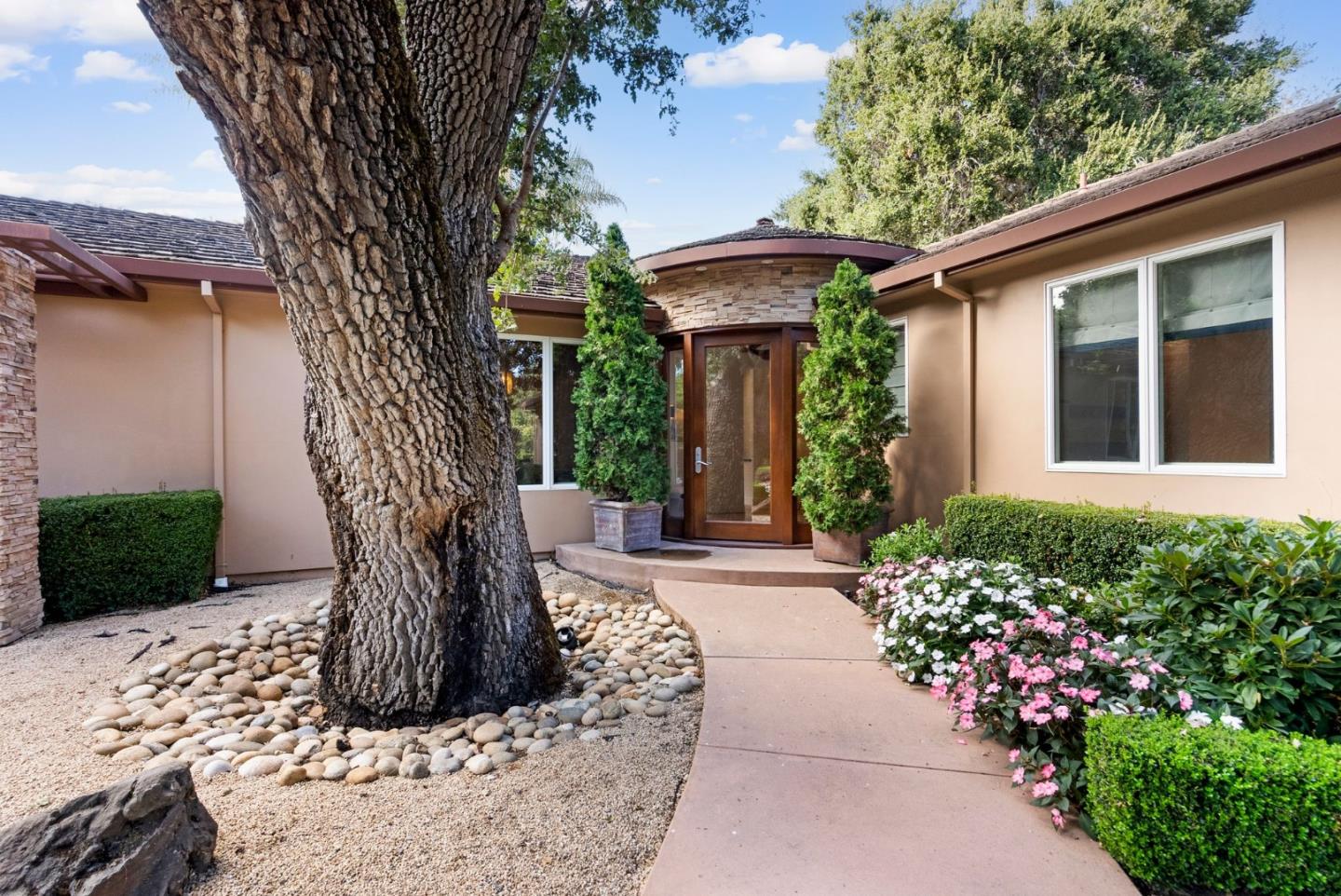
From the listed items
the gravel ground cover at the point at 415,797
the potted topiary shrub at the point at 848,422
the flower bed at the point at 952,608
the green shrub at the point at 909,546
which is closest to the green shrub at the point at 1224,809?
the flower bed at the point at 952,608

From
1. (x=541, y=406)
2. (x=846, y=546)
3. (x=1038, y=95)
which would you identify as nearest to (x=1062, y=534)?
(x=846, y=546)

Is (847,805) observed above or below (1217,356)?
below

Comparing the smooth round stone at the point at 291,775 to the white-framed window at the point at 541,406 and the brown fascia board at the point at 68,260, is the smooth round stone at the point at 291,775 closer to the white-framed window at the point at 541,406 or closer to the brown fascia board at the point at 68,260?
the brown fascia board at the point at 68,260

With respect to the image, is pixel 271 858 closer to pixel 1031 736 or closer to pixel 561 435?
pixel 1031 736

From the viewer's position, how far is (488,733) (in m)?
2.87

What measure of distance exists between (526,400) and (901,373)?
4155mm

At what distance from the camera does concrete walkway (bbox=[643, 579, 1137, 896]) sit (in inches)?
73.0

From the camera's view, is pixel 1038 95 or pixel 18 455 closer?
pixel 18 455

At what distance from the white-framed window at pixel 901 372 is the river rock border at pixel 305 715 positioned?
3615 mm

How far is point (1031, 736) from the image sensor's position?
94.0 inches

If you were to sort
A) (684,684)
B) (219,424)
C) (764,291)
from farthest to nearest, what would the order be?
1. (764,291)
2. (219,424)
3. (684,684)

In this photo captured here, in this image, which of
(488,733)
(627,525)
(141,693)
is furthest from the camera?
(627,525)

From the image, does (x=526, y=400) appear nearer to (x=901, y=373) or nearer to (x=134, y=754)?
(x=901, y=373)

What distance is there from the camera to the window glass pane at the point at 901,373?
6422 millimetres
